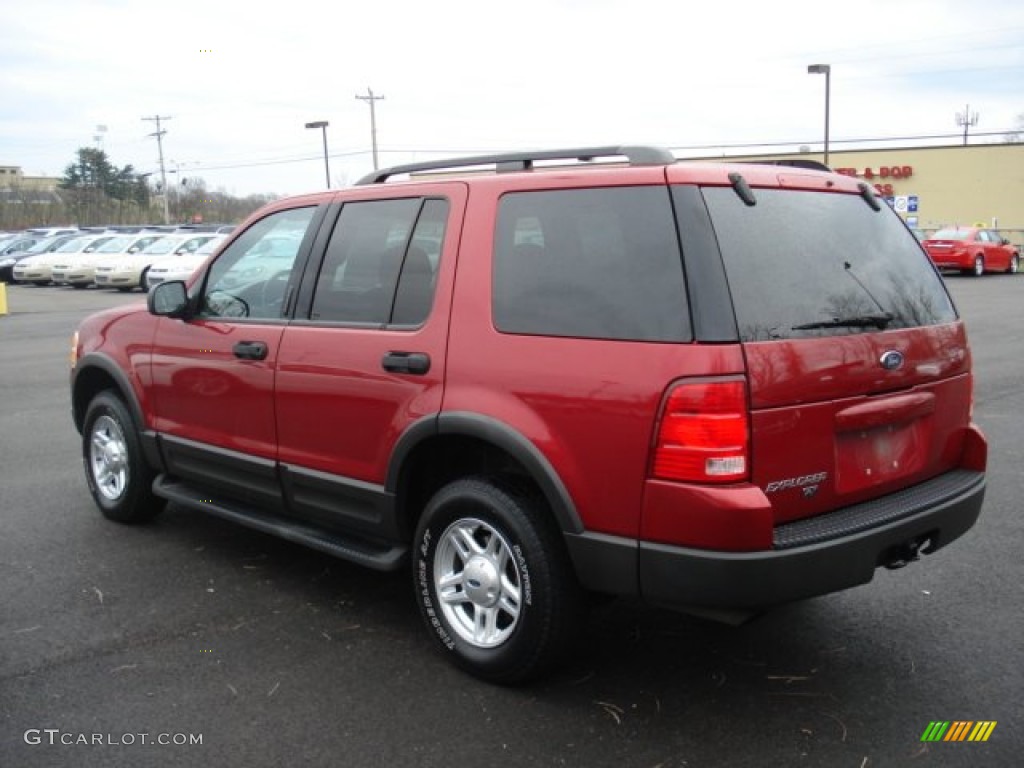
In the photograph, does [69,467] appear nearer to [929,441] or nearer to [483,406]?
[483,406]

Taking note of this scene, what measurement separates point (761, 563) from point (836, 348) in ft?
2.61

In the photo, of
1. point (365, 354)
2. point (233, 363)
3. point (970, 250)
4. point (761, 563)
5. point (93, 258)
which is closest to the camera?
point (761, 563)

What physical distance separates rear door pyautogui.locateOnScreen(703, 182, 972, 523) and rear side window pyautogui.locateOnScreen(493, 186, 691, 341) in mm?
200

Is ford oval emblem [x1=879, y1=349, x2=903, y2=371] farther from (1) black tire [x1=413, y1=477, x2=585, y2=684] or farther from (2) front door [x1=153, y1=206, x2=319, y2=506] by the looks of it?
(2) front door [x1=153, y1=206, x2=319, y2=506]

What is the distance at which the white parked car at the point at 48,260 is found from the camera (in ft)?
97.9

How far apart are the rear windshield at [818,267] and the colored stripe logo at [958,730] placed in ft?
4.47

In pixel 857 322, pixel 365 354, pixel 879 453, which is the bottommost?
pixel 879 453

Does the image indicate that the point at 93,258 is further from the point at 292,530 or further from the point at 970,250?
the point at 292,530

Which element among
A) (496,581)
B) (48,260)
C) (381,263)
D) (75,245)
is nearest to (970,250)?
(75,245)

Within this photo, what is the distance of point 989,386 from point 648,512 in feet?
27.6

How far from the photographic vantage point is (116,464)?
558cm

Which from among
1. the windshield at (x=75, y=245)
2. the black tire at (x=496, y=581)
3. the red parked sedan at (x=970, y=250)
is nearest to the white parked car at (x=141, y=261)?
the windshield at (x=75, y=245)

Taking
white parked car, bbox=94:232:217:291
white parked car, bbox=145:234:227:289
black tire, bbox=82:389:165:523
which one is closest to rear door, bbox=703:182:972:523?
black tire, bbox=82:389:165:523

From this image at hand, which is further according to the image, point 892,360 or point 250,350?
point 250,350
